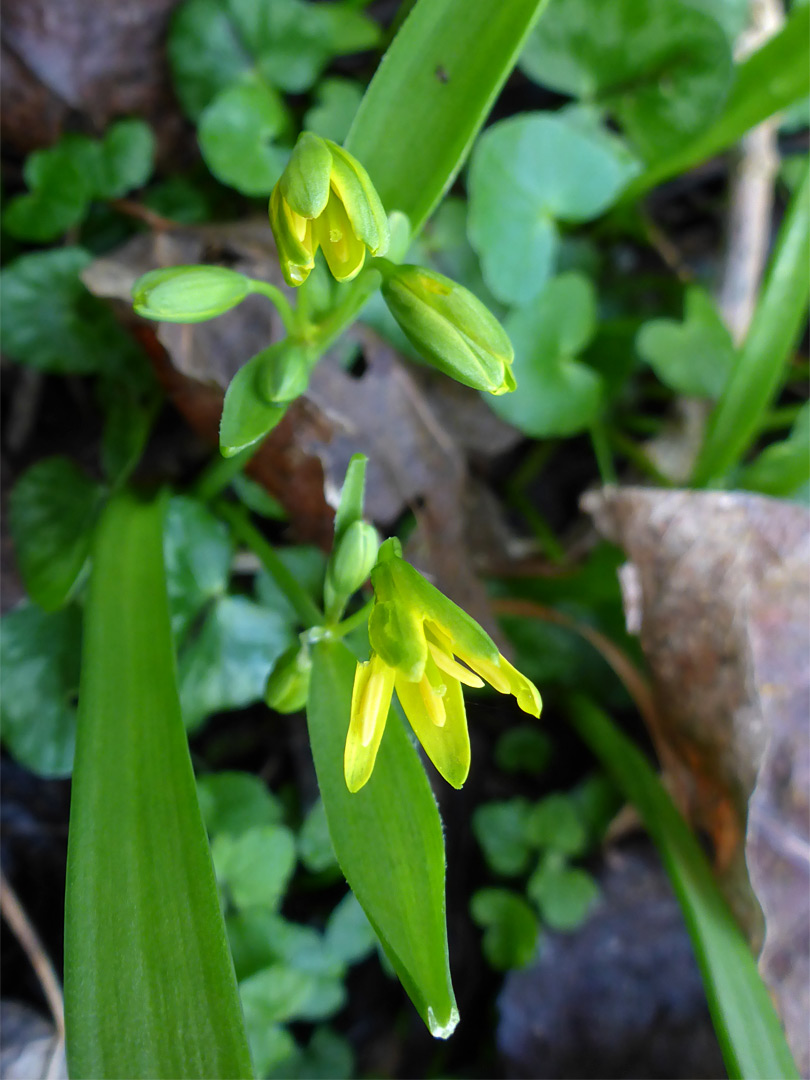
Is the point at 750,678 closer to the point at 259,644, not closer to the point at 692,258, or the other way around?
the point at 259,644

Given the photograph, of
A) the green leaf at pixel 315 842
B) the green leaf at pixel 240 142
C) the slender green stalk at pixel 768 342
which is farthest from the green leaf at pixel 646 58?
the green leaf at pixel 315 842

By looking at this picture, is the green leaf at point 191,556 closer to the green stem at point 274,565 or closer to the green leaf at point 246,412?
the green stem at point 274,565

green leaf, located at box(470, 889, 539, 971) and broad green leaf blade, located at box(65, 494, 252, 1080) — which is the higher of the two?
broad green leaf blade, located at box(65, 494, 252, 1080)

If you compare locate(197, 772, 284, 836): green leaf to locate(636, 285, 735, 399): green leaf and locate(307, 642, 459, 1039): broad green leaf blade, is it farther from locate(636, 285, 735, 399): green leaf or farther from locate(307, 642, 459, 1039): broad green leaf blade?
locate(636, 285, 735, 399): green leaf

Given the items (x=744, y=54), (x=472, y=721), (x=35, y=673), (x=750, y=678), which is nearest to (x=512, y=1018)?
(x=472, y=721)

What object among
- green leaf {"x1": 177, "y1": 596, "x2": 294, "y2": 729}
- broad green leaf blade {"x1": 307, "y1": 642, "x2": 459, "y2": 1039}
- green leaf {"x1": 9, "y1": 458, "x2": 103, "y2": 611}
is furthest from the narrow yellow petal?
green leaf {"x1": 9, "y1": 458, "x2": 103, "y2": 611}

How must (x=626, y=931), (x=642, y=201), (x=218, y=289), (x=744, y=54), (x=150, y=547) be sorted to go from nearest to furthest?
1. (x=218, y=289)
2. (x=150, y=547)
3. (x=626, y=931)
4. (x=744, y=54)
5. (x=642, y=201)
